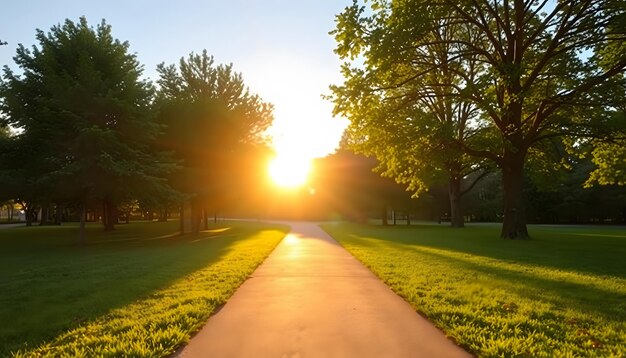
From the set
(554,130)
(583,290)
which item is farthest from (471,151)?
(583,290)

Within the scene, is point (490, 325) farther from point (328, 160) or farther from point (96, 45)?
point (328, 160)

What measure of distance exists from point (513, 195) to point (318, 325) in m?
18.4

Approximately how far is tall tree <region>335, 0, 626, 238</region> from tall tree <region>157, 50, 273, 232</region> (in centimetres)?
1254

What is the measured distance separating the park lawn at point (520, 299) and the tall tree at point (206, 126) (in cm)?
1667

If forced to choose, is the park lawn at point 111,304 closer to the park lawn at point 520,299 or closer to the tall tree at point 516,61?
the park lawn at point 520,299

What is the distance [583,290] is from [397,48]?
10.7 metres

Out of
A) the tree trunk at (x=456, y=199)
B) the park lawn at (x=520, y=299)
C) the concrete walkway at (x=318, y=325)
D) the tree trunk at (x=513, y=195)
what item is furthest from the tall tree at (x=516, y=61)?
the tree trunk at (x=456, y=199)

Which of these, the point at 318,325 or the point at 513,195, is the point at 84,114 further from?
the point at 513,195

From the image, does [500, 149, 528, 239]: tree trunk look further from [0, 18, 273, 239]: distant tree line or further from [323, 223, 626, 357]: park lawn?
[0, 18, 273, 239]: distant tree line

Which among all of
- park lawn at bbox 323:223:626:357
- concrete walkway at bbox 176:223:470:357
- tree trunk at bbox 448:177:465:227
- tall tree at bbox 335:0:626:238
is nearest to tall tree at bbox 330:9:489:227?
tall tree at bbox 335:0:626:238

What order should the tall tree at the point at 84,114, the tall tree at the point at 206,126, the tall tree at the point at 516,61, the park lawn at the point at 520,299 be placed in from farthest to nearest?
the tall tree at the point at 206,126 → the tall tree at the point at 84,114 → the tall tree at the point at 516,61 → the park lawn at the point at 520,299

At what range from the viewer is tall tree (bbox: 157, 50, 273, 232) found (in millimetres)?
27688

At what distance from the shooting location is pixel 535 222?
59844mm

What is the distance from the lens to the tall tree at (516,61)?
16.5 m
